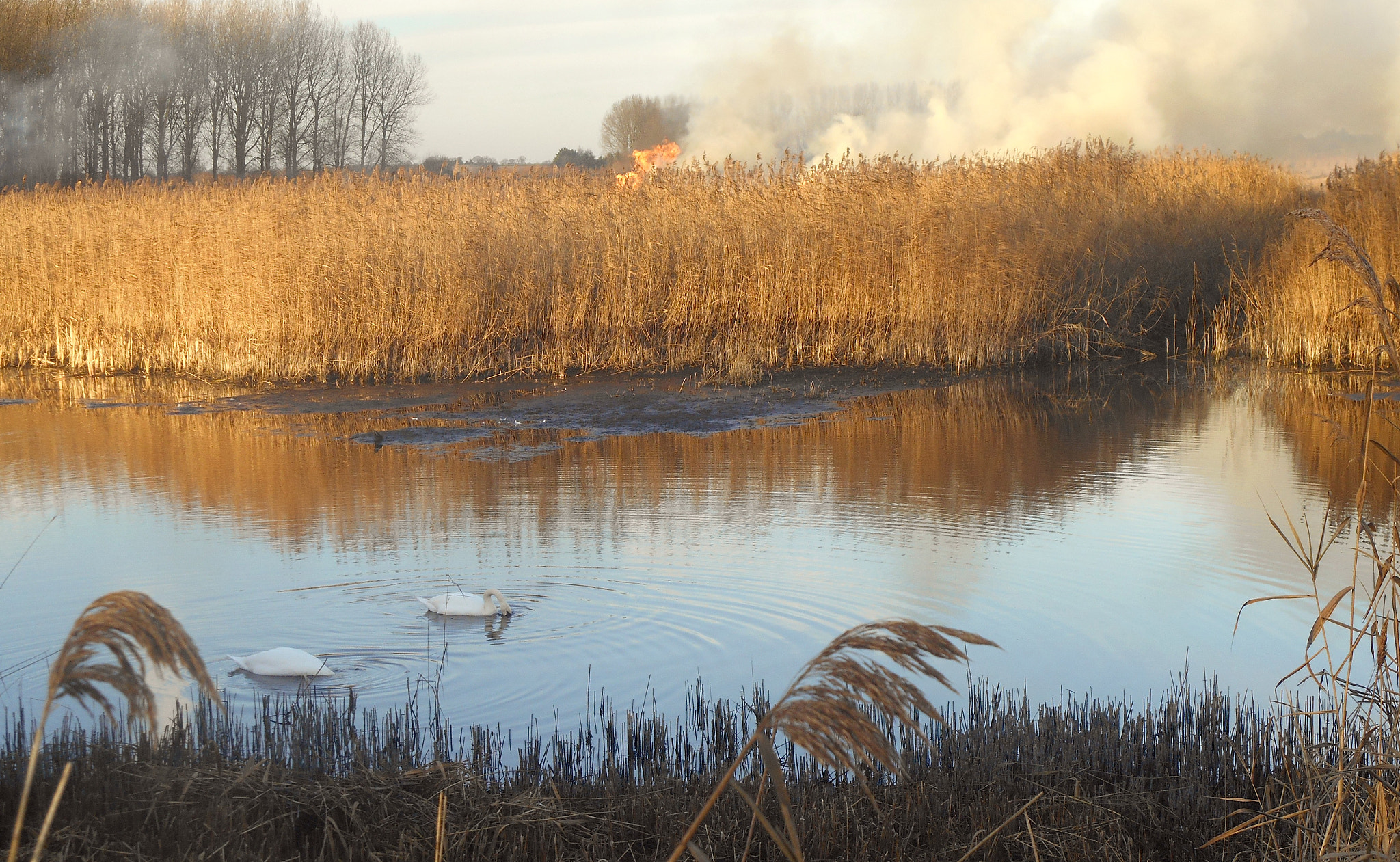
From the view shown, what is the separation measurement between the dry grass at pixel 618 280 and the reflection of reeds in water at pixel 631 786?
27.5ft

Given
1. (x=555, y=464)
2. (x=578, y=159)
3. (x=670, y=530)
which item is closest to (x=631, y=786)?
(x=670, y=530)

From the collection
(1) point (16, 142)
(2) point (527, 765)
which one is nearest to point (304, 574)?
(2) point (527, 765)

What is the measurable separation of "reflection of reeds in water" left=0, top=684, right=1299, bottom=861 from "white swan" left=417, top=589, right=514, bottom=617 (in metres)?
1.08

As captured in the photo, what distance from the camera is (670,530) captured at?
20.4 feet

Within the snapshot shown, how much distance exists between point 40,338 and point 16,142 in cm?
2350

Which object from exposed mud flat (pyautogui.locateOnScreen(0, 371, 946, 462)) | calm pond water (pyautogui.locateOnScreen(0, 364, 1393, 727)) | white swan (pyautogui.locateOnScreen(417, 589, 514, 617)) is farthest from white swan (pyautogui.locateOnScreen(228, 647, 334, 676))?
exposed mud flat (pyautogui.locateOnScreen(0, 371, 946, 462))

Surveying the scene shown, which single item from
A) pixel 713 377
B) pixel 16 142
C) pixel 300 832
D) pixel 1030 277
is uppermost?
pixel 16 142

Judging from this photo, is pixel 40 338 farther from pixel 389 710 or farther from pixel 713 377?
pixel 389 710

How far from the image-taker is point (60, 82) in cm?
3406

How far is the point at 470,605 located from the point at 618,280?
821cm

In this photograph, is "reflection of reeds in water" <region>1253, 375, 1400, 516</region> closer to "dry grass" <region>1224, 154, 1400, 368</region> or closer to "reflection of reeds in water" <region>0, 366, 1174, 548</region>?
"dry grass" <region>1224, 154, 1400, 368</region>

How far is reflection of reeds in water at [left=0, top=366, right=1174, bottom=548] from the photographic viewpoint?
6812mm

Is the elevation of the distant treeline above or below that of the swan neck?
above

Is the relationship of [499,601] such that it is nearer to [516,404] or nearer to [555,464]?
[555,464]
